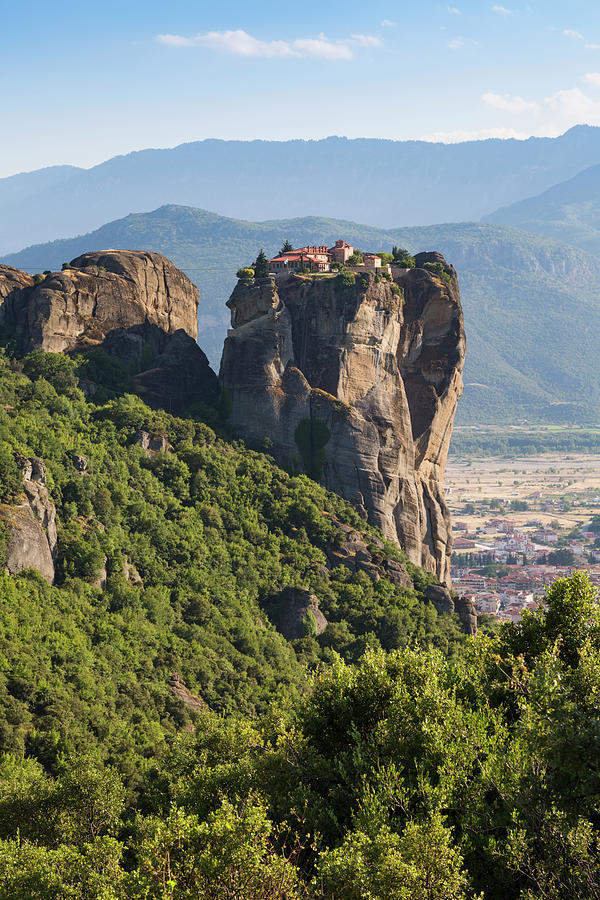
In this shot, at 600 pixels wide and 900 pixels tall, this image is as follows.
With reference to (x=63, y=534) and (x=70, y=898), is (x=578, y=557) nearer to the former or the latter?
(x=63, y=534)

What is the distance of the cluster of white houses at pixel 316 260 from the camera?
89562 millimetres

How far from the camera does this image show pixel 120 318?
83.6 m

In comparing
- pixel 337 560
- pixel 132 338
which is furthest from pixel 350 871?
pixel 132 338

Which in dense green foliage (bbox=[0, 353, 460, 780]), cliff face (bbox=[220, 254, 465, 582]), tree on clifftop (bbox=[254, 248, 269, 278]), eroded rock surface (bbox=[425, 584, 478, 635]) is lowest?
eroded rock surface (bbox=[425, 584, 478, 635])

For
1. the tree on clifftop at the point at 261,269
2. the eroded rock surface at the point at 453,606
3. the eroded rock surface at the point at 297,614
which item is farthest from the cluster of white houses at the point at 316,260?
the eroded rock surface at the point at 297,614

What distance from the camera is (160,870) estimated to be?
23.2 m

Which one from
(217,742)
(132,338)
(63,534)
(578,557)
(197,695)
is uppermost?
(132,338)

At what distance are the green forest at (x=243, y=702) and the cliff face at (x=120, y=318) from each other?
3.59m

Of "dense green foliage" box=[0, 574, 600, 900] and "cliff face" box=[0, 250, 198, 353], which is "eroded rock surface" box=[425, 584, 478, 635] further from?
"dense green foliage" box=[0, 574, 600, 900]

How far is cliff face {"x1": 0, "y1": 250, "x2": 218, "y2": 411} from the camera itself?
7956 cm

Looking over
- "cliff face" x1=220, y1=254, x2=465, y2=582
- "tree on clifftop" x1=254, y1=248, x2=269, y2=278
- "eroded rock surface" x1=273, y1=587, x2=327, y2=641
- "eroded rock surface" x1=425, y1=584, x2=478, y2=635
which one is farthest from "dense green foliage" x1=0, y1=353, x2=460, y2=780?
"tree on clifftop" x1=254, y1=248, x2=269, y2=278

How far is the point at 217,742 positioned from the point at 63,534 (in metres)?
25.8

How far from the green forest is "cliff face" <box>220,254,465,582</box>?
10.4 feet

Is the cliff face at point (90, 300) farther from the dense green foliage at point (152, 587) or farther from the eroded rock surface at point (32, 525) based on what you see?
the eroded rock surface at point (32, 525)
